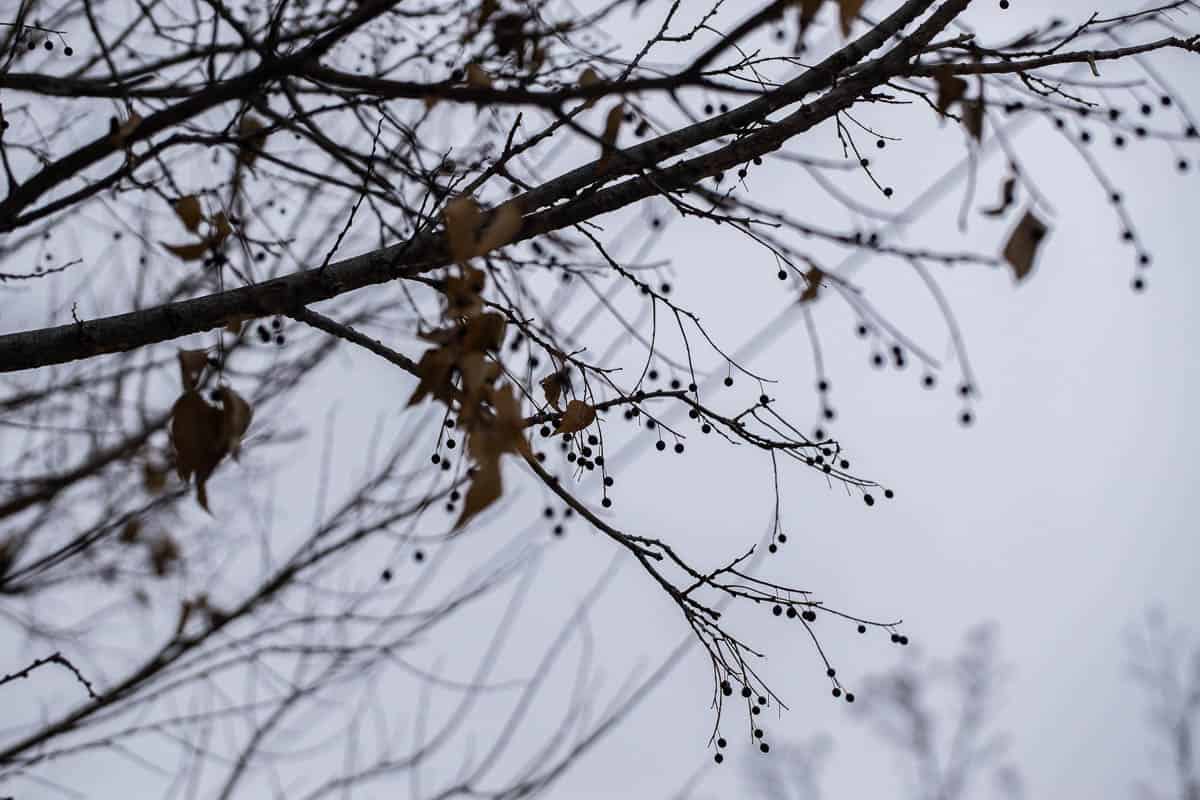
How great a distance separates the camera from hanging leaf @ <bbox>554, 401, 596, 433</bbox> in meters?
1.88

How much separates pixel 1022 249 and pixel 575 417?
868 millimetres

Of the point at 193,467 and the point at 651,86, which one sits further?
the point at 193,467

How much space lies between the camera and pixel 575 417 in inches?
74.4

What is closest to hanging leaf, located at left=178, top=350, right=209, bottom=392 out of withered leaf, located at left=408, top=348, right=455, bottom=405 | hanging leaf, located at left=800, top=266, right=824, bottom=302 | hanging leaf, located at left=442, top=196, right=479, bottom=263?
withered leaf, located at left=408, top=348, right=455, bottom=405

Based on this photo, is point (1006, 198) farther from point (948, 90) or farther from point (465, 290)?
point (465, 290)

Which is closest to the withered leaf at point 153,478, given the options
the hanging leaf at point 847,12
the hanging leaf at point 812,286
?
the hanging leaf at point 812,286

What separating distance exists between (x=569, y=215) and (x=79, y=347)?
3.33ft

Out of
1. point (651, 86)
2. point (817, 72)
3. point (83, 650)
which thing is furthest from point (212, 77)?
point (83, 650)

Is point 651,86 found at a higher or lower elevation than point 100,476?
lower

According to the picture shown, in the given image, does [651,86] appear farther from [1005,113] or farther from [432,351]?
[1005,113]

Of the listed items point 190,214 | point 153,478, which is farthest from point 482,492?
point 153,478

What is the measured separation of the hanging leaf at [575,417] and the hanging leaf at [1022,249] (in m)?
0.84

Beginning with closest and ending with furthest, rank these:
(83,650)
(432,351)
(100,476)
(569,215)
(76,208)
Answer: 1. (432,351)
2. (569,215)
3. (76,208)
4. (100,476)
5. (83,650)

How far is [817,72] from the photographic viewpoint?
6.28 ft
